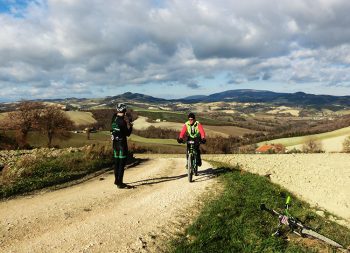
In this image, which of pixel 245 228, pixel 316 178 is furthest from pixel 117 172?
pixel 316 178

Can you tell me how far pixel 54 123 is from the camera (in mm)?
67000

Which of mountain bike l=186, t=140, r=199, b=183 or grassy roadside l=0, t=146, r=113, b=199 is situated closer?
grassy roadside l=0, t=146, r=113, b=199

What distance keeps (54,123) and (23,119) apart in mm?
5700

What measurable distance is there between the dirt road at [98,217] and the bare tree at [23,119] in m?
51.6

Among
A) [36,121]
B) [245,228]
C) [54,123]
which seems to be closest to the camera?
[245,228]

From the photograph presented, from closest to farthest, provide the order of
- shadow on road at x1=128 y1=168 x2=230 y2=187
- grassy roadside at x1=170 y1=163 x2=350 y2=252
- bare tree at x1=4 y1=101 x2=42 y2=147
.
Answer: grassy roadside at x1=170 y1=163 x2=350 y2=252
shadow on road at x1=128 y1=168 x2=230 y2=187
bare tree at x1=4 y1=101 x2=42 y2=147

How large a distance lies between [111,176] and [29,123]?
50567 mm

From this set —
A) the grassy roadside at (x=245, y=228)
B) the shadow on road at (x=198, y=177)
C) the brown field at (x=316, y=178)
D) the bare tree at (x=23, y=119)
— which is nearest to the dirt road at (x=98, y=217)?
the shadow on road at (x=198, y=177)

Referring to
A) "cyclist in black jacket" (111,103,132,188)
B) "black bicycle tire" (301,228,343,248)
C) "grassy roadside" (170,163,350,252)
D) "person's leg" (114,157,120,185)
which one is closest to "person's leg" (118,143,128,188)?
"cyclist in black jacket" (111,103,132,188)

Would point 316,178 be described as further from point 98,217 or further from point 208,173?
point 98,217

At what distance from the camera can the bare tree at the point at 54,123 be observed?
65.4m

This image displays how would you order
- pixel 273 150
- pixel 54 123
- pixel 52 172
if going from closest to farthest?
1. pixel 52 172
2. pixel 273 150
3. pixel 54 123

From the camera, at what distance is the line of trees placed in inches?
2469

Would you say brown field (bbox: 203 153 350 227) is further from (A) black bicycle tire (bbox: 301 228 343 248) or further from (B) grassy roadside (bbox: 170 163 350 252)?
(A) black bicycle tire (bbox: 301 228 343 248)
